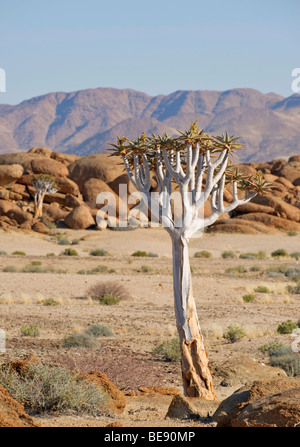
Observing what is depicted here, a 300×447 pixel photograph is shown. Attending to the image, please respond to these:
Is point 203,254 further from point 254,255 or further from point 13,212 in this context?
point 13,212

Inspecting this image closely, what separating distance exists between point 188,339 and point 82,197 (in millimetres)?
46457

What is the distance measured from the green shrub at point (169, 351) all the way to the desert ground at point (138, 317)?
18 cm

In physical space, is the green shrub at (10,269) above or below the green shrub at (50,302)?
below

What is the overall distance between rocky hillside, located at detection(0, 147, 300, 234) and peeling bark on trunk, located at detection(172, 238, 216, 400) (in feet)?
121

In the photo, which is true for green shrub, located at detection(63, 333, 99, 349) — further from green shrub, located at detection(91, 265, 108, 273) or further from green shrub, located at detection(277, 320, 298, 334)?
green shrub, located at detection(91, 265, 108, 273)

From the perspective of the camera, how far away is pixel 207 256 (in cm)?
3819

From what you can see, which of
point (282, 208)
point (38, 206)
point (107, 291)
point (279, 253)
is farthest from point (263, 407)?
point (282, 208)

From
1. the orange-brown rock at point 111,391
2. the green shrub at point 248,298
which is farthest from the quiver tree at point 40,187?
the orange-brown rock at point 111,391

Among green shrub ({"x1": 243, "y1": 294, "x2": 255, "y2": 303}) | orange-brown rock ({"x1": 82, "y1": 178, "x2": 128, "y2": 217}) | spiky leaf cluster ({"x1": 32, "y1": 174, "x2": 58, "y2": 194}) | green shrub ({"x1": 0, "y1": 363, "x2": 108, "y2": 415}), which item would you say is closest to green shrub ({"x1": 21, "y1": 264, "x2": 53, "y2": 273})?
green shrub ({"x1": 243, "y1": 294, "x2": 255, "y2": 303})

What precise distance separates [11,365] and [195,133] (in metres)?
4.69

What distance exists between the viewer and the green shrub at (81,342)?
13406 millimetres

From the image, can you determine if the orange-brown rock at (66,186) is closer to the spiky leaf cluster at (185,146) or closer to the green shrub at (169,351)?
the green shrub at (169,351)

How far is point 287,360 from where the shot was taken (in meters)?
12.0

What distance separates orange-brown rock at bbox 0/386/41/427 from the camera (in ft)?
19.3
